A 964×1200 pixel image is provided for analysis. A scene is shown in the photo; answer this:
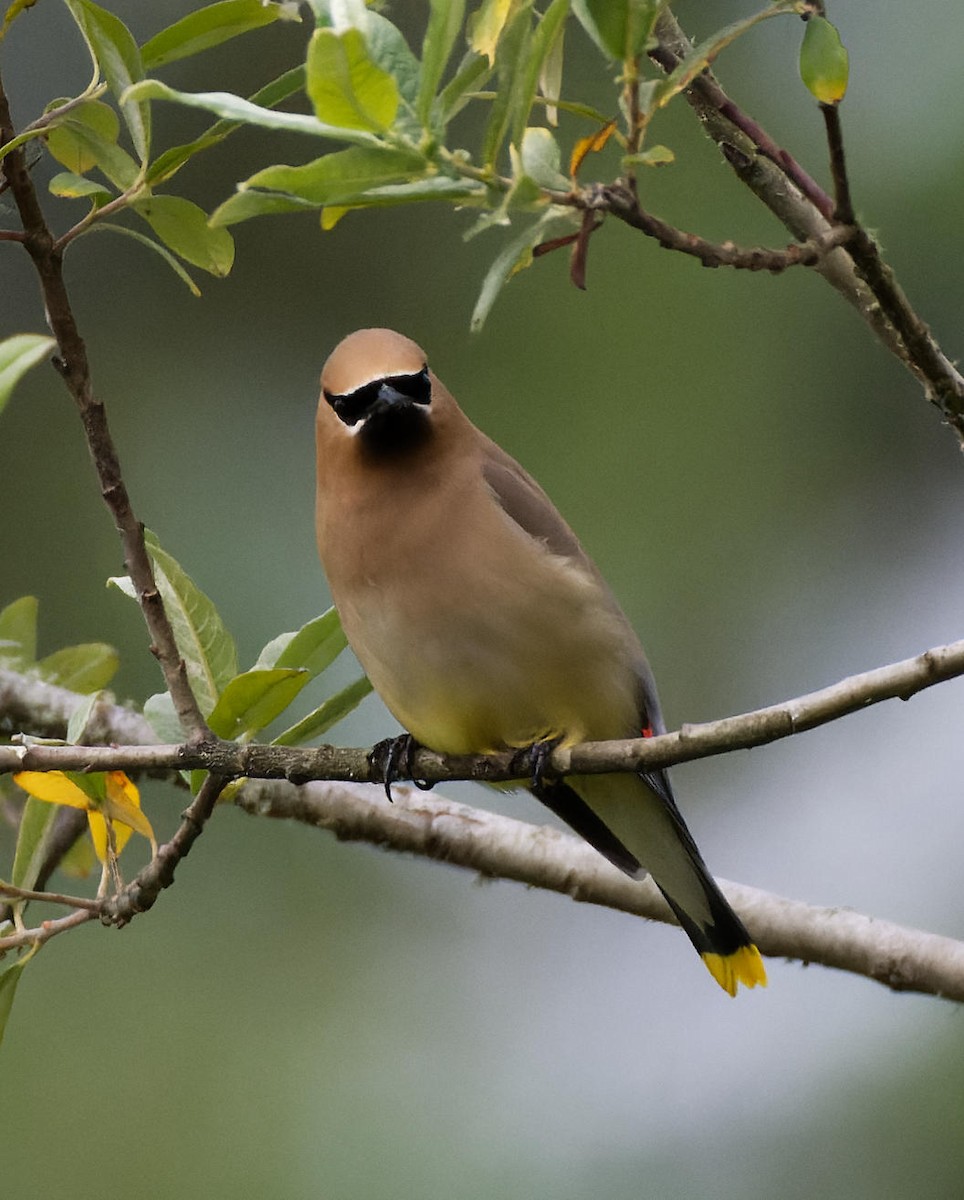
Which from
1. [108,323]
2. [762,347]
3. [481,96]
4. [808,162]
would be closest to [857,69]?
[808,162]

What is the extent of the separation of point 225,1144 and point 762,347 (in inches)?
109

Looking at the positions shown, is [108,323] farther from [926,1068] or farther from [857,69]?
[926,1068]

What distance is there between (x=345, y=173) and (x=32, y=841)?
4.35 feet

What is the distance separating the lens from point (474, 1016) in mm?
4996

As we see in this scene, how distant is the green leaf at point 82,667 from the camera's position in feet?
10.6

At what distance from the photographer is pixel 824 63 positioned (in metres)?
1.78

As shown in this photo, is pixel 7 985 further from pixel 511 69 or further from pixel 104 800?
pixel 511 69

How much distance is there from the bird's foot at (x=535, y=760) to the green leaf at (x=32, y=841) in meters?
0.69

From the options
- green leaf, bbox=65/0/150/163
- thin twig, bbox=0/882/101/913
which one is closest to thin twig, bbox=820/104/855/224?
green leaf, bbox=65/0/150/163

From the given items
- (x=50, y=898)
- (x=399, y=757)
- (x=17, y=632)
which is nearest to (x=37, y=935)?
(x=50, y=898)

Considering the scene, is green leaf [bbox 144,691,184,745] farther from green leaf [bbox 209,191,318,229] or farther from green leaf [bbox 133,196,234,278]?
green leaf [bbox 209,191,318,229]

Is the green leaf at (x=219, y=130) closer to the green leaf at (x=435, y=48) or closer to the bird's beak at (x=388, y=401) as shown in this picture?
the green leaf at (x=435, y=48)

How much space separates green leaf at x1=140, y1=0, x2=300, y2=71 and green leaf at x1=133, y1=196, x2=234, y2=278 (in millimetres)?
184

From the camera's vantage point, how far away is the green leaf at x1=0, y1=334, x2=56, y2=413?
1817 mm
